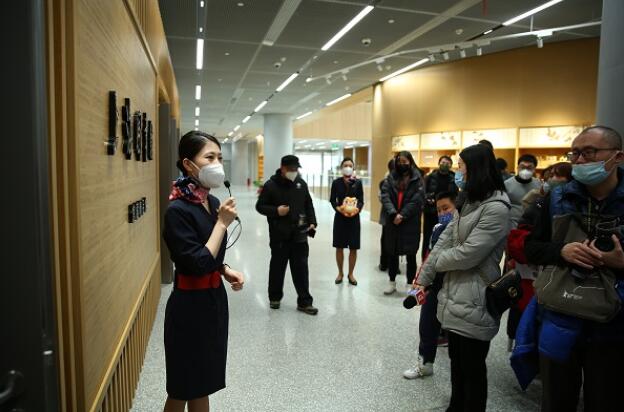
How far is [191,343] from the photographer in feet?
6.19

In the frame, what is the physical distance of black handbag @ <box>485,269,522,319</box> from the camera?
88.7 inches

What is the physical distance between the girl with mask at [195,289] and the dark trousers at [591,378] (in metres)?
1.55

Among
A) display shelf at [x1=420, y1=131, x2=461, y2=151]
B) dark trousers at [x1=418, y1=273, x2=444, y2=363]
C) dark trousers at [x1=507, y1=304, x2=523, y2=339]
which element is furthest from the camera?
display shelf at [x1=420, y1=131, x2=461, y2=151]

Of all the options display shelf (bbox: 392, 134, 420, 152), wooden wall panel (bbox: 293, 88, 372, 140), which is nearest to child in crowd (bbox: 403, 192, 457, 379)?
display shelf (bbox: 392, 134, 420, 152)

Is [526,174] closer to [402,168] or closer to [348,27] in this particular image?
[402,168]

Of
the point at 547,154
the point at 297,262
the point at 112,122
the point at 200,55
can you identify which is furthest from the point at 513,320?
the point at 200,55

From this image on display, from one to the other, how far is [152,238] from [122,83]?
2.04 m

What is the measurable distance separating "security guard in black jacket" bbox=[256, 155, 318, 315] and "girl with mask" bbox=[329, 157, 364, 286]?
1.05 metres

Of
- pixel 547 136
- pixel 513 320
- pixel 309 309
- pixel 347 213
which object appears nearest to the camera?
pixel 513 320

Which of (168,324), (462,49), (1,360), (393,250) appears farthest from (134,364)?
(462,49)

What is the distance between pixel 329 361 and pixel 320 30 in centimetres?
558

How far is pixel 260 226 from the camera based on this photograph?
1128cm

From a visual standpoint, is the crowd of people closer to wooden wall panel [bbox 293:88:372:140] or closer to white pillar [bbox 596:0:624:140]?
white pillar [bbox 596:0:624:140]

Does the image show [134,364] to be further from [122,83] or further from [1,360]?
[1,360]
